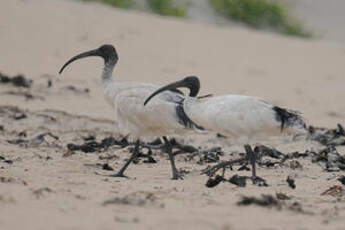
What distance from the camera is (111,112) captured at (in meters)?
13.7

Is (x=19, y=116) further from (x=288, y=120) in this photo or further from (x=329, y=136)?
(x=288, y=120)

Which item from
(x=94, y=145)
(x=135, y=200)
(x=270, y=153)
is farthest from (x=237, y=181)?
(x=94, y=145)

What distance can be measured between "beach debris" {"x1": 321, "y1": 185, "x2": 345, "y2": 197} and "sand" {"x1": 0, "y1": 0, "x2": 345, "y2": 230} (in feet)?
0.32

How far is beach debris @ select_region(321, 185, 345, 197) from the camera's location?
304 inches

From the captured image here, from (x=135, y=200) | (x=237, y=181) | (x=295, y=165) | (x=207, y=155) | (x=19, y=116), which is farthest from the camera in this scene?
(x=19, y=116)

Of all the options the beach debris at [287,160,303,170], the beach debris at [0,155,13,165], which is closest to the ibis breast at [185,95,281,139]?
the beach debris at [287,160,303,170]

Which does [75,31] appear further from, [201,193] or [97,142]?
[201,193]

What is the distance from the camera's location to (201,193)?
7539mm

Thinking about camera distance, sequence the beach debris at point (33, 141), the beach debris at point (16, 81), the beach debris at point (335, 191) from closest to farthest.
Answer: the beach debris at point (335, 191) < the beach debris at point (33, 141) < the beach debris at point (16, 81)

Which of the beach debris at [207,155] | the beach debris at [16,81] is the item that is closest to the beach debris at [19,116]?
the beach debris at [16,81]

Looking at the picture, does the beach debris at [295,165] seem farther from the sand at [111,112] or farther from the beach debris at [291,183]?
the beach debris at [291,183]

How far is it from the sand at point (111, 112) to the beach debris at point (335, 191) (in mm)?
99

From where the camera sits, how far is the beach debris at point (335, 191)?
7719 millimetres

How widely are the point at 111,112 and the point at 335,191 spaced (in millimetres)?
6543
